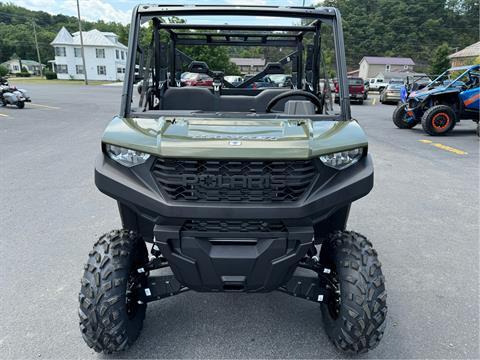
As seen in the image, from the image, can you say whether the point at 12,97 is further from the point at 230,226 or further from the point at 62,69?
the point at 62,69

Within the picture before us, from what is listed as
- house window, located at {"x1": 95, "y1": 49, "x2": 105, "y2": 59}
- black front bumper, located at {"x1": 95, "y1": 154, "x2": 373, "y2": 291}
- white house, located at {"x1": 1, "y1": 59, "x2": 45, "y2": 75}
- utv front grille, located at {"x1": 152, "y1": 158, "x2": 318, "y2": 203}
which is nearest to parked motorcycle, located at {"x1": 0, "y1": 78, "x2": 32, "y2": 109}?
black front bumper, located at {"x1": 95, "y1": 154, "x2": 373, "y2": 291}

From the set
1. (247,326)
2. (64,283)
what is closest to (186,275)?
(247,326)

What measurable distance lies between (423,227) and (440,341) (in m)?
2.09

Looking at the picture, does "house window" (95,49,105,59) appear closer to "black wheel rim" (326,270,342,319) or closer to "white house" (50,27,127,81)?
"white house" (50,27,127,81)

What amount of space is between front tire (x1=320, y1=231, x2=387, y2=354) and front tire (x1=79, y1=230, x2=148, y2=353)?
1242 millimetres

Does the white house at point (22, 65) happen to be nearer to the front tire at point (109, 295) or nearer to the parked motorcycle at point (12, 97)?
the parked motorcycle at point (12, 97)

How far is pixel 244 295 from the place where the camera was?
9.94ft

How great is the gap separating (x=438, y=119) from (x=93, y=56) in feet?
212

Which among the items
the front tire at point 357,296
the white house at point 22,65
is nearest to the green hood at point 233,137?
the front tire at point 357,296

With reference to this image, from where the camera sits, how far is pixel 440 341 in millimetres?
2543

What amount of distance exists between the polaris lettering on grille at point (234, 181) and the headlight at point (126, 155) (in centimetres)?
27

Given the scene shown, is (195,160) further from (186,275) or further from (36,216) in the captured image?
(36,216)

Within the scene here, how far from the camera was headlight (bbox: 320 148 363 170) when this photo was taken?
2.05 metres

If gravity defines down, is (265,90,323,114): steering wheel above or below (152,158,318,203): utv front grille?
above
